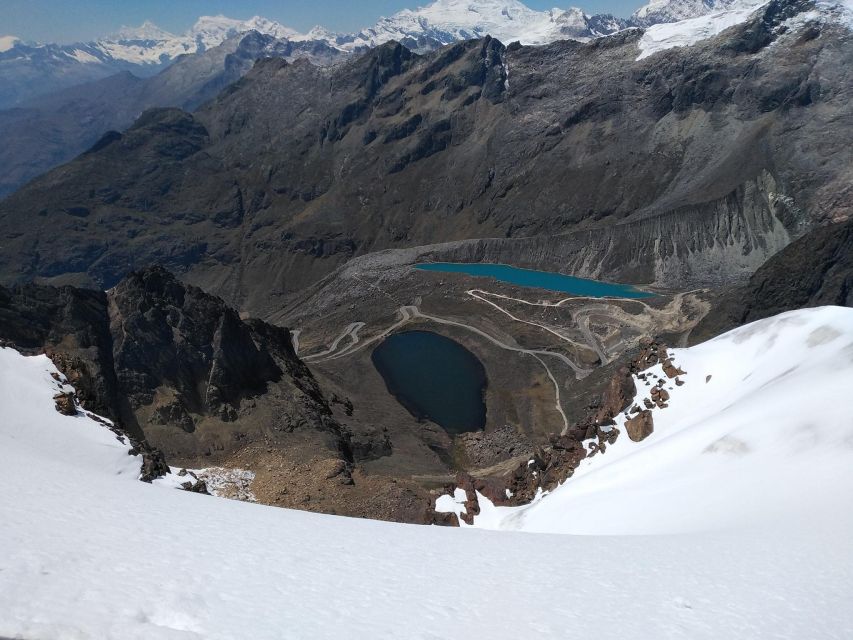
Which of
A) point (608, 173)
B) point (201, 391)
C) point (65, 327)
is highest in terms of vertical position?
point (608, 173)

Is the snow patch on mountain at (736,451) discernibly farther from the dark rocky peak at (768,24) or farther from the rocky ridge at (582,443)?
the dark rocky peak at (768,24)

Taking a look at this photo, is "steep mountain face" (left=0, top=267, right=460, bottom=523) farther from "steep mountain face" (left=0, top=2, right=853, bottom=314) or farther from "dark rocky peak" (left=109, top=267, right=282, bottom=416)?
"steep mountain face" (left=0, top=2, right=853, bottom=314)

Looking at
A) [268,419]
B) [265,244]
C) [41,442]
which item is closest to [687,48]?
[265,244]

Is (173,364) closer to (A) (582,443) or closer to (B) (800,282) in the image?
(A) (582,443)

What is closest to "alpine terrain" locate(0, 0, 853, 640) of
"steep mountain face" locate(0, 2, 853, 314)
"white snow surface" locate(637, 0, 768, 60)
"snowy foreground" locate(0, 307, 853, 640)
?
"snowy foreground" locate(0, 307, 853, 640)

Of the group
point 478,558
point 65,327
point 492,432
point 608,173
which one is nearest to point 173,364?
point 65,327

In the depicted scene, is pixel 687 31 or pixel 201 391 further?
pixel 687 31

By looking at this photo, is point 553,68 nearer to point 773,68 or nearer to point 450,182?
point 450,182
